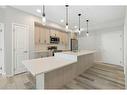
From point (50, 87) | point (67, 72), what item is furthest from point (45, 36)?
point (50, 87)

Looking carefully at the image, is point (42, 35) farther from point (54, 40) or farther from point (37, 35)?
point (54, 40)

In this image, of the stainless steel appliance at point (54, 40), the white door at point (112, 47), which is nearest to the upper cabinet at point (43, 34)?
the stainless steel appliance at point (54, 40)

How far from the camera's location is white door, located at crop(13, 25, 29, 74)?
391 centimetres

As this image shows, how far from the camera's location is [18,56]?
4020mm

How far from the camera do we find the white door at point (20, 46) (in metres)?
3.91

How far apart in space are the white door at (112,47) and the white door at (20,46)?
495 cm

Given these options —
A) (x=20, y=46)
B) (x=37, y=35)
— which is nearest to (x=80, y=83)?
(x=20, y=46)

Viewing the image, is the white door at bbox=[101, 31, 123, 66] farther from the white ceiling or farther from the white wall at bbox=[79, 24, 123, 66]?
the white ceiling

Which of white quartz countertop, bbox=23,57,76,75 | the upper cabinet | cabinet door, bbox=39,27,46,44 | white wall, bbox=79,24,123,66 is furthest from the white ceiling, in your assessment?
white quartz countertop, bbox=23,57,76,75

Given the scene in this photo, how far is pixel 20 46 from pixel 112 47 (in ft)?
17.5

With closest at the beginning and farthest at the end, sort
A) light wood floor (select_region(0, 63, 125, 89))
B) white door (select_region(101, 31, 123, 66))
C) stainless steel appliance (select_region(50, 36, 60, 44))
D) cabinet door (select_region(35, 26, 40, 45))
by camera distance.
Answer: light wood floor (select_region(0, 63, 125, 89)), cabinet door (select_region(35, 26, 40, 45)), white door (select_region(101, 31, 123, 66)), stainless steel appliance (select_region(50, 36, 60, 44))

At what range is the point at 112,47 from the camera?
6109 mm

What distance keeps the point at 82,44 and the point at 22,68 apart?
5.22 metres

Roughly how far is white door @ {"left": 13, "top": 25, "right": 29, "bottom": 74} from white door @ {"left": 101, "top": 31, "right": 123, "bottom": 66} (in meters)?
4.95
